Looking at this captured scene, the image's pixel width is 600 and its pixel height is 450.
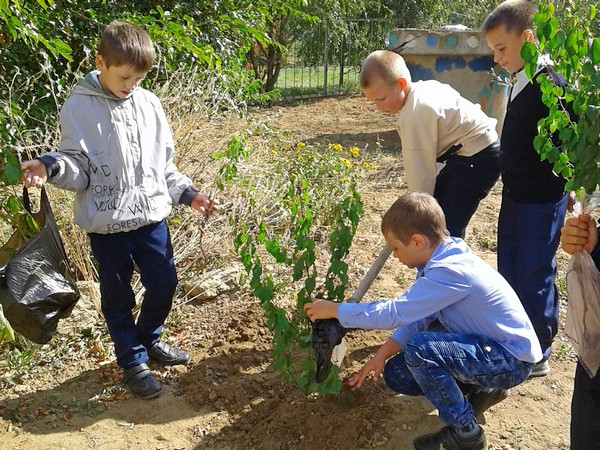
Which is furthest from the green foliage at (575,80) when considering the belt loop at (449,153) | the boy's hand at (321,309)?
the belt loop at (449,153)

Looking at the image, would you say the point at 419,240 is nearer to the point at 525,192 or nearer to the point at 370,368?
the point at 370,368

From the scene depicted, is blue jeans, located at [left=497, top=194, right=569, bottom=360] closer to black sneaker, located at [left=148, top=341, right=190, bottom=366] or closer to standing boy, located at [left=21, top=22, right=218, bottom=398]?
standing boy, located at [left=21, top=22, right=218, bottom=398]

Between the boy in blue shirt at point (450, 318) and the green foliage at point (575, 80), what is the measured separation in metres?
0.59

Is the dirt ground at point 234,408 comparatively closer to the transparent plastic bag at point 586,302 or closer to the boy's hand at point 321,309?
the boy's hand at point 321,309

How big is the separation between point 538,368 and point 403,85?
1.49m

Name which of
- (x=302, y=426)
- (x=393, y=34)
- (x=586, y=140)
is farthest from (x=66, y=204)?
(x=393, y=34)

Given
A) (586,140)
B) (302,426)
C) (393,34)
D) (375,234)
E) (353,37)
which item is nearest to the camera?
(586,140)

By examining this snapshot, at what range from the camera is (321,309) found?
253cm

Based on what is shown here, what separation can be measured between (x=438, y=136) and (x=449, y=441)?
4.57ft

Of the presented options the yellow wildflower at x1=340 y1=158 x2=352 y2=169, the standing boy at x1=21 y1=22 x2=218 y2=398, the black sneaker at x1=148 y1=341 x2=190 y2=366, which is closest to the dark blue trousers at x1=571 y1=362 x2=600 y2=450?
the standing boy at x1=21 y1=22 x2=218 y2=398

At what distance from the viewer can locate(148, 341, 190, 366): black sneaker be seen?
3.33m

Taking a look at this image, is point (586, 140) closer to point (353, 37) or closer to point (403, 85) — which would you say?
point (403, 85)

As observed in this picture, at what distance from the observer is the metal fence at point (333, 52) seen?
1301 cm

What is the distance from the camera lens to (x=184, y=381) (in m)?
3.23
